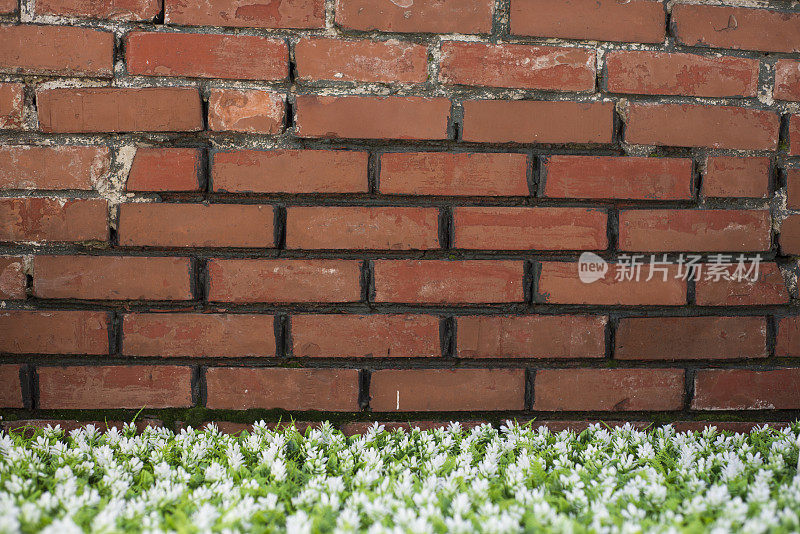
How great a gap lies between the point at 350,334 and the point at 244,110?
1.72 feet

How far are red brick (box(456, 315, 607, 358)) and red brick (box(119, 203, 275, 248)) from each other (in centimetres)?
48

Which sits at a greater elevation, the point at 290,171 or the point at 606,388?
the point at 290,171

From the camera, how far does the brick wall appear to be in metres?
1.09

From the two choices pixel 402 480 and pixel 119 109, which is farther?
pixel 119 109

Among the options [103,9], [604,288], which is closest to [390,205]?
[604,288]

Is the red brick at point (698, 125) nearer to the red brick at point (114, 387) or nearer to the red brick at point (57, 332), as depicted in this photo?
the red brick at point (114, 387)

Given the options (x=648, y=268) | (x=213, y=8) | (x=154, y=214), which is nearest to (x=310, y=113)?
(x=213, y=8)

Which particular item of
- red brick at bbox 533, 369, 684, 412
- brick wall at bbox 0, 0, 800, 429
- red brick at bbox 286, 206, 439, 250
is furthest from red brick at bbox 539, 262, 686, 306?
red brick at bbox 286, 206, 439, 250

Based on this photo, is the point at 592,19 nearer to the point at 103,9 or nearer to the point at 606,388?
the point at 606,388

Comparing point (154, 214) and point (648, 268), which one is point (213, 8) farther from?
point (648, 268)

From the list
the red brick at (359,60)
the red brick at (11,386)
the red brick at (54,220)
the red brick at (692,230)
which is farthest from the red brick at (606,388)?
the red brick at (11,386)

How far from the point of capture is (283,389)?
1148 millimetres

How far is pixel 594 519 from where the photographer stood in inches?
30.5

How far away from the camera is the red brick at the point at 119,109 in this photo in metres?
1.08
